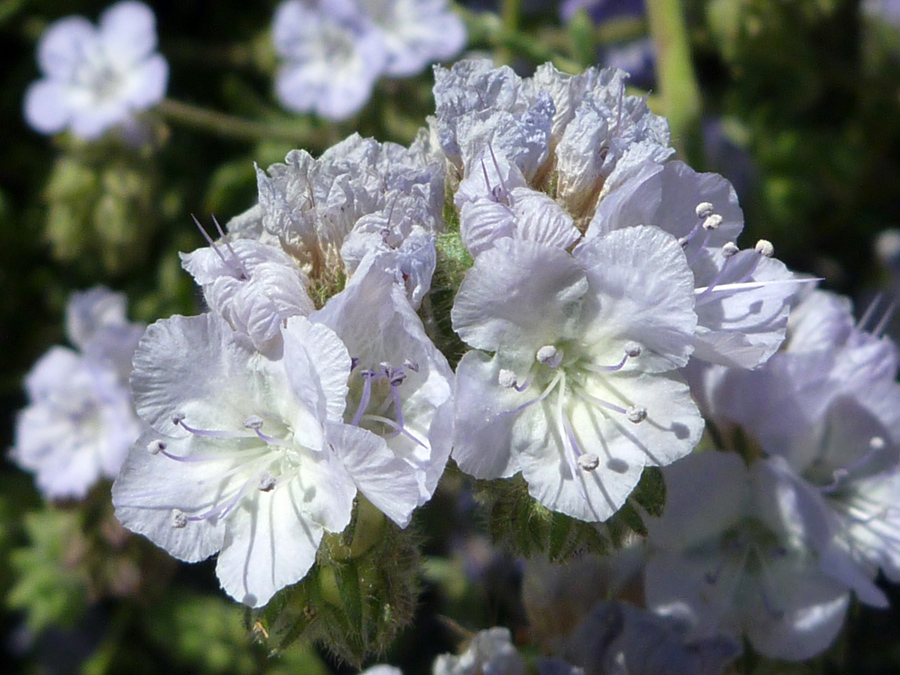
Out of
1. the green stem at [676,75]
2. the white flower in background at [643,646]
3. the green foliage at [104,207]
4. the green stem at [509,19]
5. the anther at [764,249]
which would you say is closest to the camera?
the anther at [764,249]

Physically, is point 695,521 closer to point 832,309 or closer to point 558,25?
point 832,309

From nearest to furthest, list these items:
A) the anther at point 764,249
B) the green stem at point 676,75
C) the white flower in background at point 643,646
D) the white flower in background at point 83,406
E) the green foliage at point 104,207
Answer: the anther at point 764,249 → the white flower in background at point 643,646 → the green stem at point 676,75 → the white flower in background at point 83,406 → the green foliage at point 104,207

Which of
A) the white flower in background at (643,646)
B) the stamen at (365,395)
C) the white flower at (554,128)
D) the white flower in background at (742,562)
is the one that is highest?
the white flower at (554,128)

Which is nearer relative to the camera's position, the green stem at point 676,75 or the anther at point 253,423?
the anther at point 253,423

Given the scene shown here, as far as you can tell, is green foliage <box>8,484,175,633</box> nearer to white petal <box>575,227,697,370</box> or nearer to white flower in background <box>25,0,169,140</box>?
white flower in background <box>25,0,169,140</box>

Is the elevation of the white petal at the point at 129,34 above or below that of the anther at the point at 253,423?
below

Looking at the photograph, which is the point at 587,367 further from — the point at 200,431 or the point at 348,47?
the point at 348,47

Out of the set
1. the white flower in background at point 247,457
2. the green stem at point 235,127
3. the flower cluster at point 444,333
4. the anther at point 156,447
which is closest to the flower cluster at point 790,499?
the flower cluster at point 444,333

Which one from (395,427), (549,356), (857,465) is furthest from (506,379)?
(857,465)

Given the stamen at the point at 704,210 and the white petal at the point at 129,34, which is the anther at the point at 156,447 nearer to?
the stamen at the point at 704,210
